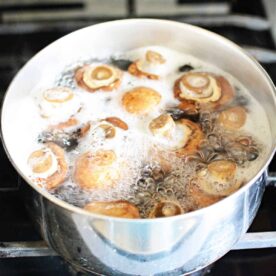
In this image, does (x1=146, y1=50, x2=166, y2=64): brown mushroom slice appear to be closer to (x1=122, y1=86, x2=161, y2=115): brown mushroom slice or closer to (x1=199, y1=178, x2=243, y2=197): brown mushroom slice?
(x1=122, y1=86, x2=161, y2=115): brown mushroom slice

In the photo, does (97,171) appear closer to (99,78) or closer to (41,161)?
(41,161)

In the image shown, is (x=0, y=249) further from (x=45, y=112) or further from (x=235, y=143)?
(x=235, y=143)

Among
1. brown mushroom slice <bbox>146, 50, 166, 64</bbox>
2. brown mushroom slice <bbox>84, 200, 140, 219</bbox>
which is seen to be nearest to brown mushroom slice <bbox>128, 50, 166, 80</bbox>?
brown mushroom slice <bbox>146, 50, 166, 64</bbox>

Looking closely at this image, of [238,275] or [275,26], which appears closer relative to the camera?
[238,275]

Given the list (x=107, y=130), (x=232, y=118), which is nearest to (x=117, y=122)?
(x=107, y=130)

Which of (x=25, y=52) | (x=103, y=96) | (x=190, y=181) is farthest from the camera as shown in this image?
(x=25, y=52)

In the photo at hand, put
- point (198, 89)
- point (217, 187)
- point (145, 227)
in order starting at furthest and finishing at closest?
point (198, 89), point (217, 187), point (145, 227)

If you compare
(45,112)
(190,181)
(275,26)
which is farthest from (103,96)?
(275,26)
